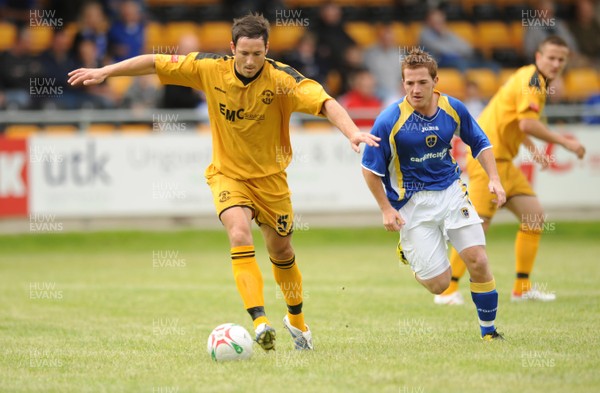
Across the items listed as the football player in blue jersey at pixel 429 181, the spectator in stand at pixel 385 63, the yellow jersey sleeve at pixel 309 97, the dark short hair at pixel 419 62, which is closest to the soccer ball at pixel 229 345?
the football player in blue jersey at pixel 429 181

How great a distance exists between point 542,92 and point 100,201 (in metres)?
8.18

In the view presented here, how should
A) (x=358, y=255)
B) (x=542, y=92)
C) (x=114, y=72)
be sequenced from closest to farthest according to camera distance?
(x=114, y=72) < (x=542, y=92) < (x=358, y=255)

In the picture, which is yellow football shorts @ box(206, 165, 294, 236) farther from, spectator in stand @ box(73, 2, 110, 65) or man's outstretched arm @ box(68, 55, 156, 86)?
spectator in stand @ box(73, 2, 110, 65)

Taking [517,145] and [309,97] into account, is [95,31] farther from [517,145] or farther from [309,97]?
[309,97]

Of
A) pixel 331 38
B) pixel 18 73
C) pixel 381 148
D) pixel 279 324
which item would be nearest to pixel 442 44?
pixel 331 38

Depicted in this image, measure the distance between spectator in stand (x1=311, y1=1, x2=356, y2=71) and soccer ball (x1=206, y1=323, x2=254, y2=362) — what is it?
486 inches

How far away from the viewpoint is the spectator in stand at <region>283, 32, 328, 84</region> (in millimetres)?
18469

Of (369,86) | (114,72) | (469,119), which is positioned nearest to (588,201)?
(369,86)

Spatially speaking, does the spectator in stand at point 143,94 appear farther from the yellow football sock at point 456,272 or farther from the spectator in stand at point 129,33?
the yellow football sock at point 456,272

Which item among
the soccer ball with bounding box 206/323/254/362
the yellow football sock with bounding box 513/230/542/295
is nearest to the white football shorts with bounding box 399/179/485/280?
the soccer ball with bounding box 206/323/254/362

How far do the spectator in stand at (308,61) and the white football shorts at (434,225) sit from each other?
1072 centimetres

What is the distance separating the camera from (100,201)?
16094 mm

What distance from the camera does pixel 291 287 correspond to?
7.91 metres

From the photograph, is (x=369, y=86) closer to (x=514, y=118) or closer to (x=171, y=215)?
(x=171, y=215)
